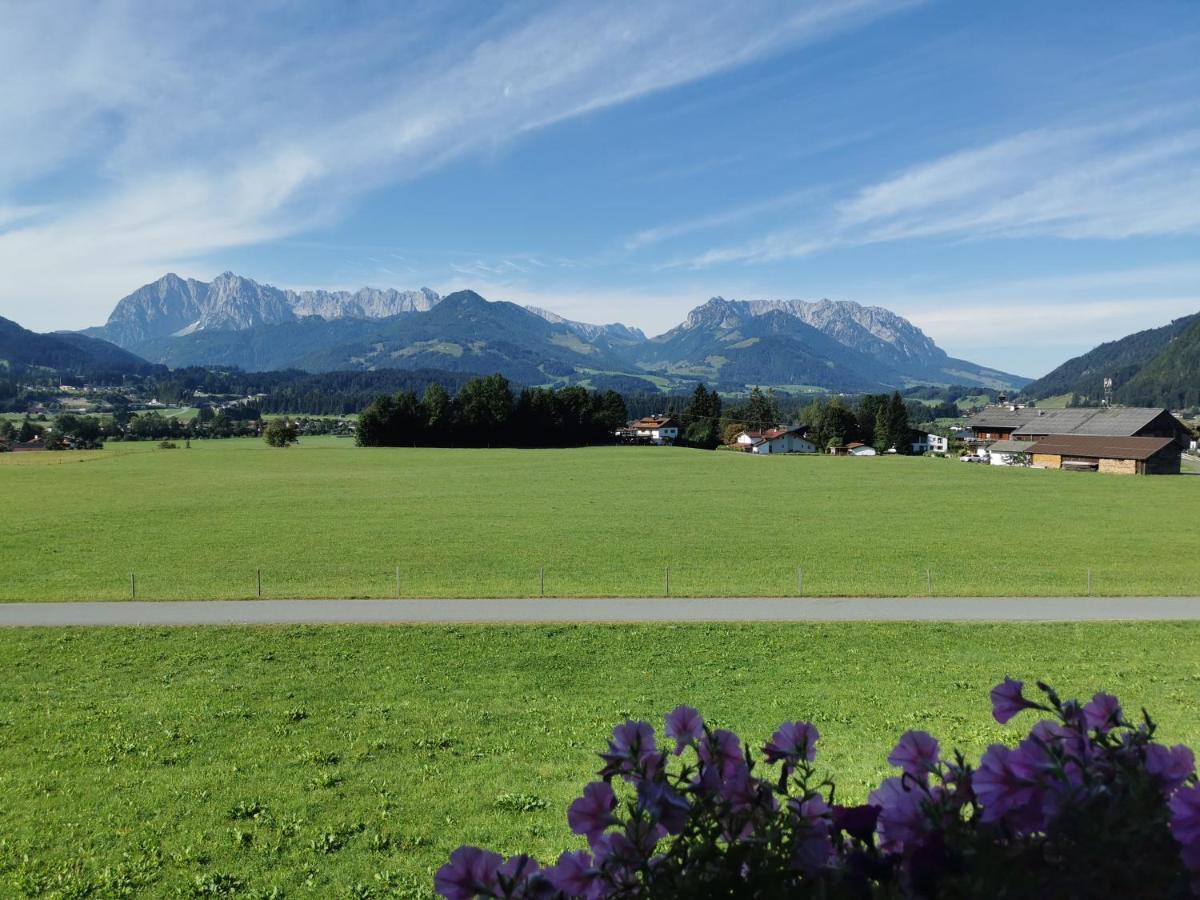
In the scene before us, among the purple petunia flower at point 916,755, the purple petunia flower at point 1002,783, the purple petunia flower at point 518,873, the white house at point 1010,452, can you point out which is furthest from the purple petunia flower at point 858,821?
the white house at point 1010,452

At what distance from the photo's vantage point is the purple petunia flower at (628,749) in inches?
87.2

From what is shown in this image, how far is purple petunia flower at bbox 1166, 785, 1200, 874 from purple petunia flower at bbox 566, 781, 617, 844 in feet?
4.33

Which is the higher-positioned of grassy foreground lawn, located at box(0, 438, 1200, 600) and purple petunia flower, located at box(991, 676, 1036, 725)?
purple petunia flower, located at box(991, 676, 1036, 725)

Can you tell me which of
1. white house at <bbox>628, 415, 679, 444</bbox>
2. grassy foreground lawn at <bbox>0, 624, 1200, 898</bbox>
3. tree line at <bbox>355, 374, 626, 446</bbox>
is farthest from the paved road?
white house at <bbox>628, 415, 679, 444</bbox>

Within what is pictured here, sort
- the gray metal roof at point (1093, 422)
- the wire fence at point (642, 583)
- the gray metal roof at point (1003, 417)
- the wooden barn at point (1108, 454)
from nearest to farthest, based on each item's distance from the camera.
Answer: the wire fence at point (642, 583) < the wooden barn at point (1108, 454) < the gray metal roof at point (1093, 422) < the gray metal roof at point (1003, 417)

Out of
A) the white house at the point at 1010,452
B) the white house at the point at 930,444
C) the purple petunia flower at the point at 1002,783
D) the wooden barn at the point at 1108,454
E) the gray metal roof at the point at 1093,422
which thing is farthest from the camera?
the white house at the point at 930,444

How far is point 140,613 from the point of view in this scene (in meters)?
24.8

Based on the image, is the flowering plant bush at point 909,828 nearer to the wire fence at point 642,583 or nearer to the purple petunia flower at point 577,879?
the purple petunia flower at point 577,879

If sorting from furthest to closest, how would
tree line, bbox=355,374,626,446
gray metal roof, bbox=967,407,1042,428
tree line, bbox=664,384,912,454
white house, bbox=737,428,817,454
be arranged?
white house, bbox=737,428,817,454
tree line, bbox=664,384,912,454
tree line, bbox=355,374,626,446
gray metal roof, bbox=967,407,1042,428

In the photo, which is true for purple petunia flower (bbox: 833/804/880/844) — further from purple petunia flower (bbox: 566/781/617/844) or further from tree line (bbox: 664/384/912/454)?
tree line (bbox: 664/384/912/454)

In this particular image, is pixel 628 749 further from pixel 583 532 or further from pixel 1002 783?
pixel 583 532

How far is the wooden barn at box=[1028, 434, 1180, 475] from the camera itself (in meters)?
90.9

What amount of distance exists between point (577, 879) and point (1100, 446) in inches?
4531

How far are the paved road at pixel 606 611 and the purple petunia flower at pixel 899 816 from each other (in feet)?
72.4
